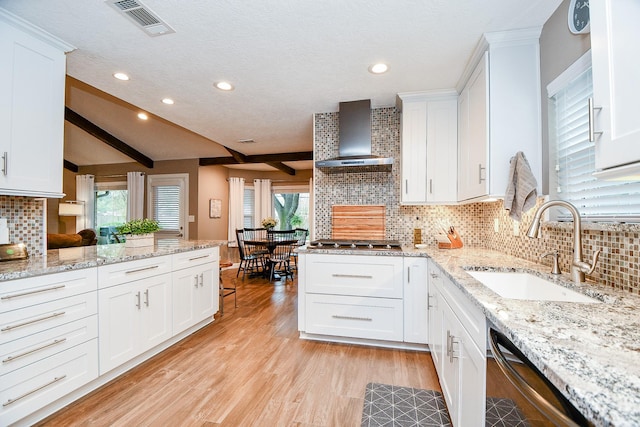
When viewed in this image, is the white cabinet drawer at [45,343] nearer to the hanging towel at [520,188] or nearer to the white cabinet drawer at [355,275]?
the white cabinet drawer at [355,275]

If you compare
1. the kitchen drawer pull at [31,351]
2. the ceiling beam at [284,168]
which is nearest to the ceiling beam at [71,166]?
the ceiling beam at [284,168]

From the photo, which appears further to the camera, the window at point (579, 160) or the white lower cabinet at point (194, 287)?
the white lower cabinet at point (194, 287)

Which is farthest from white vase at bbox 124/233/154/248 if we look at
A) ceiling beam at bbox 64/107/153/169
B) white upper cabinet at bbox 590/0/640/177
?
ceiling beam at bbox 64/107/153/169

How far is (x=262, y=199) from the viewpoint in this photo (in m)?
7.43

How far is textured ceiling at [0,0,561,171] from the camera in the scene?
173cm

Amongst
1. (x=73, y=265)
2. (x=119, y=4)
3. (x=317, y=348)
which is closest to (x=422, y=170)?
(x=317, y=348)

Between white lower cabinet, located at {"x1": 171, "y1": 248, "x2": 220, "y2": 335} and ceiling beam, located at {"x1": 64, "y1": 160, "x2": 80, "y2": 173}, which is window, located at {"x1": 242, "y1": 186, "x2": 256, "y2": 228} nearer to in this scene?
white lower cabinet, located at {"x1": 171, "y1": 248, "x2": 220, "y2": 335}

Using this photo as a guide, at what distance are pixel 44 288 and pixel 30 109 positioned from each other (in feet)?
4.06

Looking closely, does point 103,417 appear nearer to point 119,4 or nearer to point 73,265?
point 73,265

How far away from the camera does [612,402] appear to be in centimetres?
49

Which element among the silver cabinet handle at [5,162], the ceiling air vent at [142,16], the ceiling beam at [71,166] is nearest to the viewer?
the ceiling air vent at [142,16]

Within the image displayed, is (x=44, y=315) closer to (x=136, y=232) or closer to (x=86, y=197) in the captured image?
(x=136, y=232)

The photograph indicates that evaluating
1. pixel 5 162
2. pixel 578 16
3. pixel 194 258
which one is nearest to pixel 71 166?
pixel 194 258

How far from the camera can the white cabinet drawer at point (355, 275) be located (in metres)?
2.53
